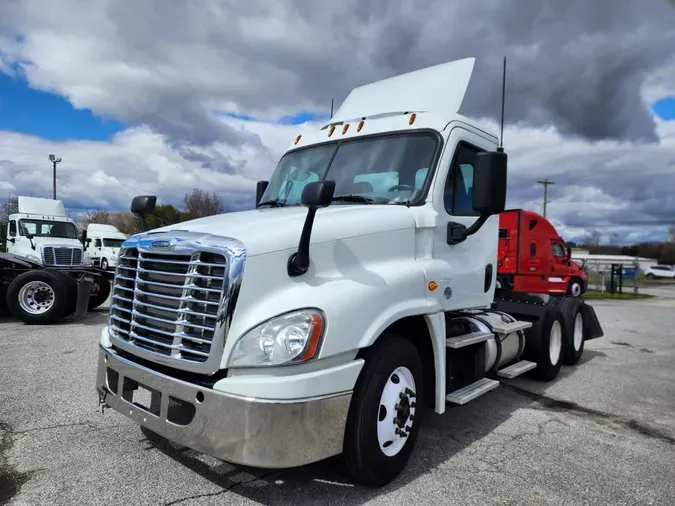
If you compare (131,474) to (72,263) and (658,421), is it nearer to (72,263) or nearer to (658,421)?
(658,421)

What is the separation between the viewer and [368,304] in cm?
320

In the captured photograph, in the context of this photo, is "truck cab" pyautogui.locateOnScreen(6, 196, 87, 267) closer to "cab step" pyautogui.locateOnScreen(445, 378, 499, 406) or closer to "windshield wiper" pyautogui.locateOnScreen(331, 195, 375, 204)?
"windshield wiper" pyautogui.locateOnScreen(331, 195, 375, 204)

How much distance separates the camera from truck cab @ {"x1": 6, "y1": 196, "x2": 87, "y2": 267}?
1549 cm

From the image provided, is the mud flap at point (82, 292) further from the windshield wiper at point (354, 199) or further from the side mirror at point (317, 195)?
the side mirror at point (317, 195)

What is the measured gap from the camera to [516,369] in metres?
5.68

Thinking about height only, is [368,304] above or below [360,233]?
below

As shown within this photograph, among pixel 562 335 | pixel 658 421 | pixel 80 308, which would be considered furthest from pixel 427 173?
Result: pixel 80 308

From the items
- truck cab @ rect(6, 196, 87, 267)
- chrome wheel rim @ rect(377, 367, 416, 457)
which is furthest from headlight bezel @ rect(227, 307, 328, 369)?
truck cab @ rect(6, 196, 87, 267)

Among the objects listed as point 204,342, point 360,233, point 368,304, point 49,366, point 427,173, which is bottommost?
point 49,366

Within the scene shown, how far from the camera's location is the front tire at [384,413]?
320 centimetres

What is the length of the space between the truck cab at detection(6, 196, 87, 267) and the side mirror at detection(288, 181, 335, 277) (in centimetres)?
1415

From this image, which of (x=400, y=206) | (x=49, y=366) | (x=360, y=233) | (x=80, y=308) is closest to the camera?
(x=360, y=233)

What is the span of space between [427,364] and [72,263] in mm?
14658

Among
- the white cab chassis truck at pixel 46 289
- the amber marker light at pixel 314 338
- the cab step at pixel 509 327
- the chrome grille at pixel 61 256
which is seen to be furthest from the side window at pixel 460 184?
the chrome grille at pixel 61 256
